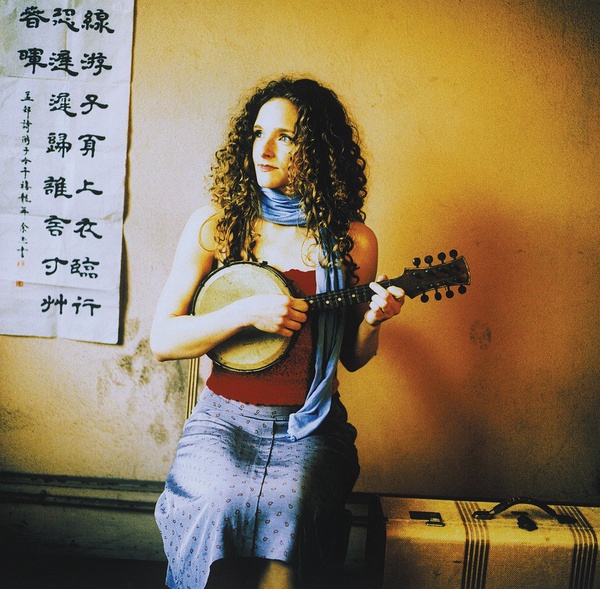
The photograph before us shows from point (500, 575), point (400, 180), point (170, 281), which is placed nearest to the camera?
point (500, 575)

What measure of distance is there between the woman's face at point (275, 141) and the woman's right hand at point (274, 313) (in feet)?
1.17

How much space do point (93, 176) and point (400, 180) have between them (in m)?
1.15

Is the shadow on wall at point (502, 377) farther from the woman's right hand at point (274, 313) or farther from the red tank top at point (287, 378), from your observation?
the woman's right hand at point (274, 313)

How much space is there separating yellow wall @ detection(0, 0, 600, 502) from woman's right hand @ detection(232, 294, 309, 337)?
2.50ft

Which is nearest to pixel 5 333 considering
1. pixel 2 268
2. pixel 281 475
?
pixel 2 268


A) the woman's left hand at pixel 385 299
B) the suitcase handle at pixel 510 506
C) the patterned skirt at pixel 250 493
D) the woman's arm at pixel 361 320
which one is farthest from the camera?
the woman's arm at pixel 361 320

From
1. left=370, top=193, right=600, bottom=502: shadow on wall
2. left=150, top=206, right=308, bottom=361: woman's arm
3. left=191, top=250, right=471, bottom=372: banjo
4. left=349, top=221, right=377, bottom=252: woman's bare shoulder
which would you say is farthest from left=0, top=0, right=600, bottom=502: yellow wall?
left=191, top=250, right=471, bottom=372: banjo

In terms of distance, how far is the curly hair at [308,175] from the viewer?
1671 mm

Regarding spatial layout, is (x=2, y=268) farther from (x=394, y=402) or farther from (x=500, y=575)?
(x=500, y=575)

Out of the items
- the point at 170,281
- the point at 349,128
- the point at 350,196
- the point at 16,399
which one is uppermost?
the point at 349,128

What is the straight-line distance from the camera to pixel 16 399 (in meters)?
2.36

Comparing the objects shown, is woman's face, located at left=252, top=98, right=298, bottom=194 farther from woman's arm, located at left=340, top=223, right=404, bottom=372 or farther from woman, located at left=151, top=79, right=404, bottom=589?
woman's arm, located at left=340, top=223, right=404, bottom=372

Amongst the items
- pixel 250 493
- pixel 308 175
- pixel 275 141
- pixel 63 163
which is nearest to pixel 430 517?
pixel 250 493

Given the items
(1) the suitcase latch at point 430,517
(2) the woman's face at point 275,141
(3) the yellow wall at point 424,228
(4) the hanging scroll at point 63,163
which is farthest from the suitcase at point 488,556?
(4) the hanging scroll at point 63,163
